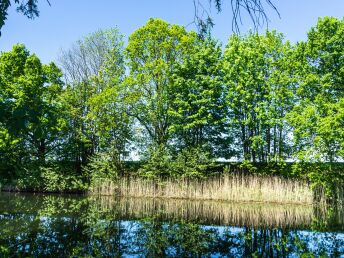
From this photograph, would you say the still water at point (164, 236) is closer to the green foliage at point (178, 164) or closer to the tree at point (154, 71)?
the green foliage at point (178, 164)

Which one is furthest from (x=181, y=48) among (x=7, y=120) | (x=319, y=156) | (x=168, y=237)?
(x=7, y=120)

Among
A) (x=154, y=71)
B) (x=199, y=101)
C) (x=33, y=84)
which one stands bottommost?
(x=199, y=101)

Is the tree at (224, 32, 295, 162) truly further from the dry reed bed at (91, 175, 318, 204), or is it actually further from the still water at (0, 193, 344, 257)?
the still water at (0, 193, 344, 257)

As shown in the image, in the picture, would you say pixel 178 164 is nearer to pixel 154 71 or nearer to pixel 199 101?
pixel 199 101

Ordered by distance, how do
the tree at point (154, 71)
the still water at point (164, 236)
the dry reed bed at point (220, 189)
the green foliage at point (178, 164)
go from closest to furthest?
the still water at point (164, 236), the dry reed bed at point (220, 189), the green foliage at point (178, 164), the tree at point (154, 71)

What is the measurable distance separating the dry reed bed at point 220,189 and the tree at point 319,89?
2.28m

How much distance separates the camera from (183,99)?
77.1ft

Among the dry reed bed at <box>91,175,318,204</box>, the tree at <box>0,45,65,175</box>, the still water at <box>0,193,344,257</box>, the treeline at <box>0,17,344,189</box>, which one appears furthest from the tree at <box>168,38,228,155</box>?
the still water at <box>0,193,344,257</box>

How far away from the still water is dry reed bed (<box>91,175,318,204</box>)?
18.1ft

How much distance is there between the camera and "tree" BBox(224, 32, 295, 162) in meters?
21.7

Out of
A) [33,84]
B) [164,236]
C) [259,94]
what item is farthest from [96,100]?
[164,236]

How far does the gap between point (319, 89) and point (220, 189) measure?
8.12m

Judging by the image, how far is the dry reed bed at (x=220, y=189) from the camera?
16938 mm

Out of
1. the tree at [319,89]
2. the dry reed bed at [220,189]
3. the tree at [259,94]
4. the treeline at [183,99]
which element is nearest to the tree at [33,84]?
the treeline at [183,99]
